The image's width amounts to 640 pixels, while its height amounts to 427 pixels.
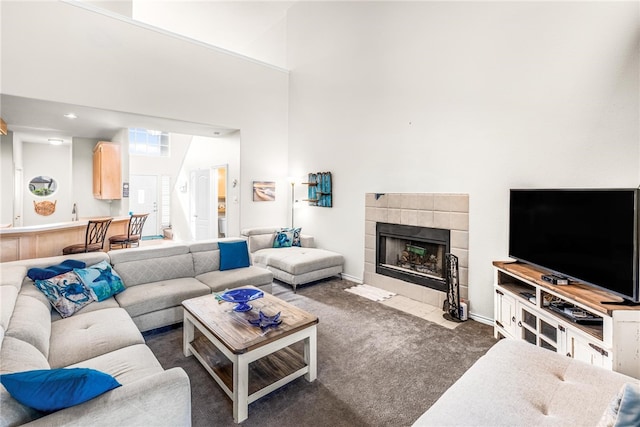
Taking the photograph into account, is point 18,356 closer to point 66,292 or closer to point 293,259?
point 66,292

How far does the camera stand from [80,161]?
20.1 ft

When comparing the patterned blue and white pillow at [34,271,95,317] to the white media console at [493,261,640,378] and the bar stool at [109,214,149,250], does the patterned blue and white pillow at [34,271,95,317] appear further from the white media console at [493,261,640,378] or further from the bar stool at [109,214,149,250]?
the white media console at [493,261,640,378]

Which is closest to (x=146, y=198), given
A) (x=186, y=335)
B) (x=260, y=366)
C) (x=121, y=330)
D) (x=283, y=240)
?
(x=283, y=240)

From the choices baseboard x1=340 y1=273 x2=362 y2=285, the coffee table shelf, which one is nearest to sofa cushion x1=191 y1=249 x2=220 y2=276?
the coffee table shelf

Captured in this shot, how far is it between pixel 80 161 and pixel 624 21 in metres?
8.35

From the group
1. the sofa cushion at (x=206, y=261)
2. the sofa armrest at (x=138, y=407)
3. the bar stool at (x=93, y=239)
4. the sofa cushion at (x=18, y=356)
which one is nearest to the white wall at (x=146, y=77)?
the bar stool at (x=93, y=239)

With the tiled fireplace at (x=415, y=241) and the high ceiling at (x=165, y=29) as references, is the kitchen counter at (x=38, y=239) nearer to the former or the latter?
the high ceiling at (x=165, y=29)

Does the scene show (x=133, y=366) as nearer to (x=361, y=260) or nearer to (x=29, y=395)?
(x=29, y=395)

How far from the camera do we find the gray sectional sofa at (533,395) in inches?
47.5

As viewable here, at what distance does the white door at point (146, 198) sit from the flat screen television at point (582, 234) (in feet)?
30.5

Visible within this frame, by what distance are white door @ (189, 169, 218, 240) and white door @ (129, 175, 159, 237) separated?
7.24ft

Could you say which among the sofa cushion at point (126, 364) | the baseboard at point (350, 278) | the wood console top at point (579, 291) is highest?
the wood console top at point (579, 291)

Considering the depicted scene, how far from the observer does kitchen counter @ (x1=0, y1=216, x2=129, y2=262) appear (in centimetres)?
345

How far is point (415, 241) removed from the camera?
4.21 meters
